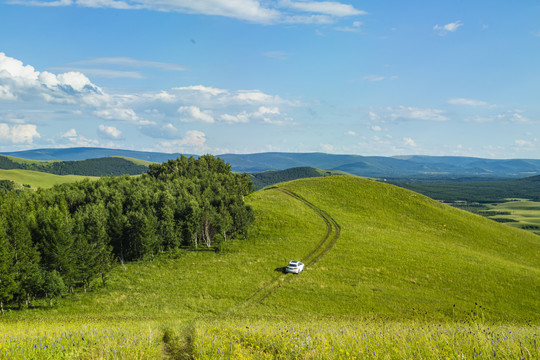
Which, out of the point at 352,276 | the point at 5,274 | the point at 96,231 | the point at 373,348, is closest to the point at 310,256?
the point at 352,276

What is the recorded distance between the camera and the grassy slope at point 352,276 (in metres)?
43.0

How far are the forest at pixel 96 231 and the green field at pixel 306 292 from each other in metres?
3.33

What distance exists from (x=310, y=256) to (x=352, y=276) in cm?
1053

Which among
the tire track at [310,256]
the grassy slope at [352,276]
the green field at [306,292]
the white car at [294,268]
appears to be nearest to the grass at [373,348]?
the green field at [306,292]

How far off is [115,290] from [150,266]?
31.7 feet

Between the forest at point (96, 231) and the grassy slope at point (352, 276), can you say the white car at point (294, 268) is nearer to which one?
the grassy slope at point (352, 276)

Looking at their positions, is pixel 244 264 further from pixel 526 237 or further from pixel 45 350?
pixel 526 237

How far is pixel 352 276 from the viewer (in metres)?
53.0

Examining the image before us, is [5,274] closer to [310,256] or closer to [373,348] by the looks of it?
[310,256]

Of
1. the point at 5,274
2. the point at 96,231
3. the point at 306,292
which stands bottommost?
the point at 306,292

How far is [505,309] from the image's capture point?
44.3m

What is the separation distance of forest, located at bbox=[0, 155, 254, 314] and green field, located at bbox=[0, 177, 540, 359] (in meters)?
3.33

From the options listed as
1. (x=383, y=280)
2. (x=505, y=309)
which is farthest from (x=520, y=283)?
(x=383, y=280)

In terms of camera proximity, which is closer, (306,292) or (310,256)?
(306,292)
